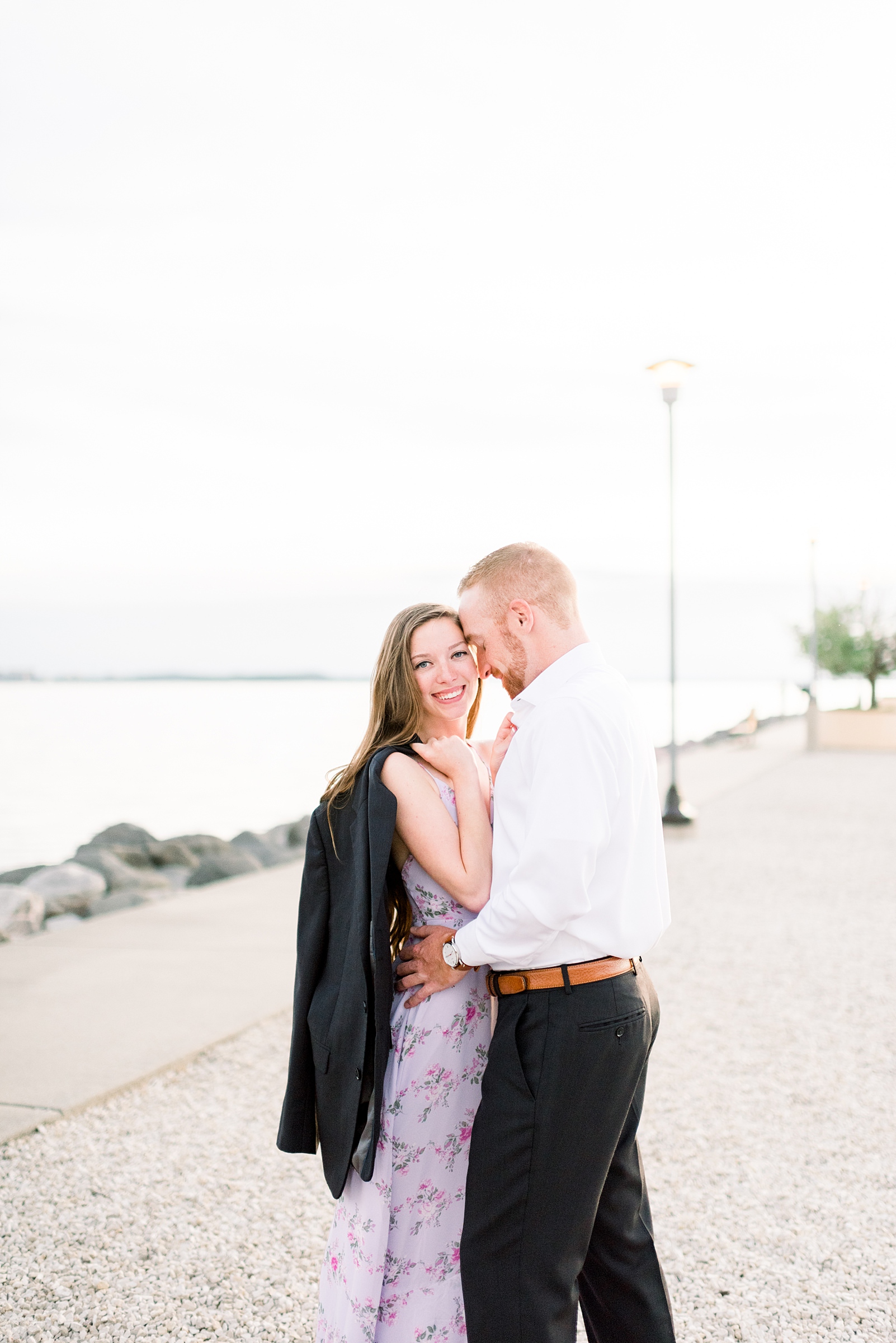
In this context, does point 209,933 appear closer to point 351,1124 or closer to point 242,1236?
point 242,1236

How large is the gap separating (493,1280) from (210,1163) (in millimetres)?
2274

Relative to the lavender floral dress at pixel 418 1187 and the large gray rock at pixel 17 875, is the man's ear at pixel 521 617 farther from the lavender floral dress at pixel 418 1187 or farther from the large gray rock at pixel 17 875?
the large gray rock at pixel 17 875

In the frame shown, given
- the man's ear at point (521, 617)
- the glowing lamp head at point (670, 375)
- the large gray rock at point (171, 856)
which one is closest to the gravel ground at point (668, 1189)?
the man's ear at point (521, 617)

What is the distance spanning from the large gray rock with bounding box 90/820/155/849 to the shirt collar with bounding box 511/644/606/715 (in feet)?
40.5

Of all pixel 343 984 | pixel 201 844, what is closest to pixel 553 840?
pixel 343 984

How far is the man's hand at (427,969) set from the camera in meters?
2.59

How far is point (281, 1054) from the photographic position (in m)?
5.43

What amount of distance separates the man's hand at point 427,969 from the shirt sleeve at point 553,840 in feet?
0.72

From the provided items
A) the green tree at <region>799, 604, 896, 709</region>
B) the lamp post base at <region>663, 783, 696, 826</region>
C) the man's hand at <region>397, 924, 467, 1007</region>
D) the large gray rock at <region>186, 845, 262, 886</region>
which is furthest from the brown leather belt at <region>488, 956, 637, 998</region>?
the green tree at <region>799, 604, 896, 709</region>

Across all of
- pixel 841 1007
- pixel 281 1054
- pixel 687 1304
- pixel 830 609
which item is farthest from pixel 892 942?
pixel 830 609

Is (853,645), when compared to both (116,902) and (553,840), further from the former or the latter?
(553,840)

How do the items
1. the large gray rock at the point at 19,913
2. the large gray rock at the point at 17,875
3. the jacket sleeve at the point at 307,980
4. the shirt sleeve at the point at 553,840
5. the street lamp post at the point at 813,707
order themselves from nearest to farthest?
the shirt sleeve at the point at 553,840
the jacket sleeve at the point at 307,980
the large gray rock at the point at 19,913
the large gray rock at the point at 17,875
the street lamp post at the point at 813,707

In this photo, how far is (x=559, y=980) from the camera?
2348 millimetres

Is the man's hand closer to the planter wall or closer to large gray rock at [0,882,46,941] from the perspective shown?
large gray rock at [0,882,46,941]
